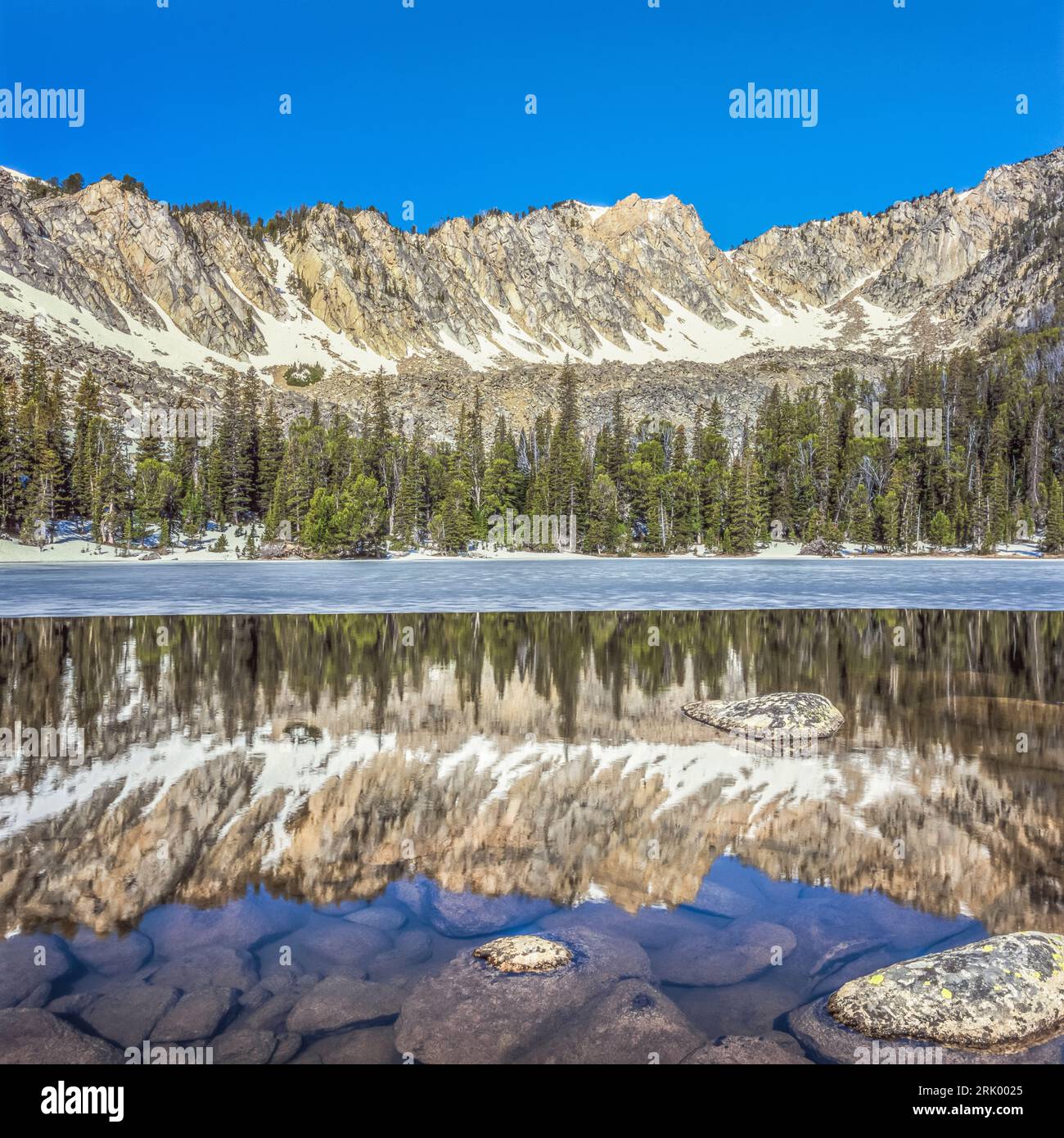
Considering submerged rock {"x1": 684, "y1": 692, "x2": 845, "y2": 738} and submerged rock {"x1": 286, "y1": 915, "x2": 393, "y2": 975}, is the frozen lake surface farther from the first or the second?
submerged rock {"x1": 286, "y1": 915, "x2": 393, "y2": 975}

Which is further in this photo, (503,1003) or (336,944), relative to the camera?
(336,944)

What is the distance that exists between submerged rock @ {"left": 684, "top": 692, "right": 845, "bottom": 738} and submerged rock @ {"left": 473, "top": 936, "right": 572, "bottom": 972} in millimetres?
6611

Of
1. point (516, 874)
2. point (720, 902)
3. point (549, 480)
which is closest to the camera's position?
point (720, 902)

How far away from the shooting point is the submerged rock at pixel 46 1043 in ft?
16.0

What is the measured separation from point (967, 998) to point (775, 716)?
23.4 ft

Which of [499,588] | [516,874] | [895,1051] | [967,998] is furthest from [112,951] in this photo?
[499,588]

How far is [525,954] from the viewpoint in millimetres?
5949

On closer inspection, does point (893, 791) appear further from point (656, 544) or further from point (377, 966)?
point (656, 544)

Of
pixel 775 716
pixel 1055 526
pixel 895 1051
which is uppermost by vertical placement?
pixel 1055 526

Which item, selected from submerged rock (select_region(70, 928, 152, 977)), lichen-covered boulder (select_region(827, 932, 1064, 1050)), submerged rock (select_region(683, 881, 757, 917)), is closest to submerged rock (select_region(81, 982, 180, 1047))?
submerged rock (select_region(70, 928, 152, 977))

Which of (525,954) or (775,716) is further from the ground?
(775,716)

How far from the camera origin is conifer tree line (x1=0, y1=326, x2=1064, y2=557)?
264 feet

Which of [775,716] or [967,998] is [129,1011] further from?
[775,716]
